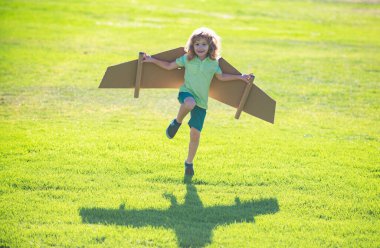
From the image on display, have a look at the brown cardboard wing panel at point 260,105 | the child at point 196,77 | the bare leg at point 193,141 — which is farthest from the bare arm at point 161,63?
the brown cardboard wing panel at point 260,105

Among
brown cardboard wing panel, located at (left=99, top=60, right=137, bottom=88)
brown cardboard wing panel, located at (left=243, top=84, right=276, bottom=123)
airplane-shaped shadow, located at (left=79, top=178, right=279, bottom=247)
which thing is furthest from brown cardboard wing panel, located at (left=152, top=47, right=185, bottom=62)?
airplane-shaped shadow, located at (left=79, top=178, right=279, bottom=247)

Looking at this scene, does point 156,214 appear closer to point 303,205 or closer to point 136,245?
point 136,245

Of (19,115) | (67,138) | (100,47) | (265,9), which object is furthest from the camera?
(265,9)

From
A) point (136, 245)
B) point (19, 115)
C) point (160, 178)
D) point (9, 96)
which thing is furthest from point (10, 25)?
point (136, 245)

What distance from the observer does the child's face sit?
25.2 feet

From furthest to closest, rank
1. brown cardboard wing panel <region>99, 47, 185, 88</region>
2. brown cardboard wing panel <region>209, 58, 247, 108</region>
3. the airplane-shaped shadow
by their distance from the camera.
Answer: brown cardboard wing panel <region>209, 58, 247, 108</region> → brown cardboard wing panel <region>99, 47, 185, 88</region> → the airplane-shaped shadow

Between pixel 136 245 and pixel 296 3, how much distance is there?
51.3 metres

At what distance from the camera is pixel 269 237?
593 centimetres

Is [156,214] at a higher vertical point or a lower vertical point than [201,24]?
higher

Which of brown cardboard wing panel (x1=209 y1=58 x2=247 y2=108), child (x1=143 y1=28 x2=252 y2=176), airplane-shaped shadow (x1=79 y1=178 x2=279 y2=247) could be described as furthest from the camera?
brown cardboard wing panel (x1=209 y1=58 x2=247 y2=108)

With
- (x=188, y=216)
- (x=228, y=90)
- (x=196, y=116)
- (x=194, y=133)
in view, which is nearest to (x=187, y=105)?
(x=196, y=116)

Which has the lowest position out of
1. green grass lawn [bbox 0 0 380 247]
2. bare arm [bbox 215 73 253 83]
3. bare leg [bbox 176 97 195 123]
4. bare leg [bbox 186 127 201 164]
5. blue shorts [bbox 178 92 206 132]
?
green grass lawn [bbox 0 0 380 247]

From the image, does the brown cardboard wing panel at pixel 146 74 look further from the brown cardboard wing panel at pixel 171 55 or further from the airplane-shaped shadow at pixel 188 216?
the airplane-shaped shadow at pixel 188 216

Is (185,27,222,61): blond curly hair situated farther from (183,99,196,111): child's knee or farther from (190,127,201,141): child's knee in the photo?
(190,127,201,141): child's knee
